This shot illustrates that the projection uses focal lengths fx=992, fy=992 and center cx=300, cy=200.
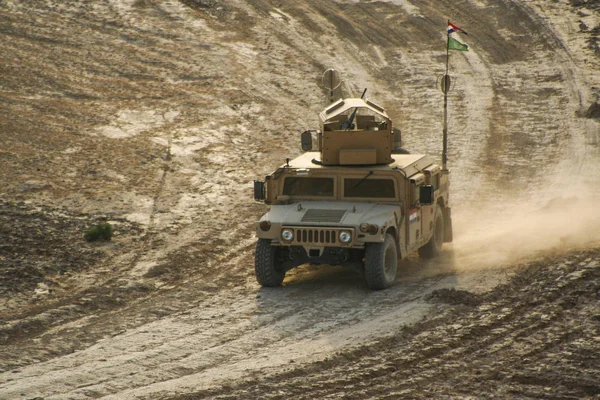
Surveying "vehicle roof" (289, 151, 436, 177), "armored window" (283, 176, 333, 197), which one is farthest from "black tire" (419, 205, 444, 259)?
"armored window" (283, 176, 333, 197)

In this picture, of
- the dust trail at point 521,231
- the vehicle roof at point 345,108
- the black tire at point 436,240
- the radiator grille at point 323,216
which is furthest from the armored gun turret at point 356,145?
the dust trail at point 521,231

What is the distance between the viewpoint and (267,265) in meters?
15.4

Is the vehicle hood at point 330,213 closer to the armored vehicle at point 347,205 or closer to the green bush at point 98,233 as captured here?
the armored vehicle at point 347,205

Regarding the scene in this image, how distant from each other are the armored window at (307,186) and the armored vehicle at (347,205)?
0.05 ft

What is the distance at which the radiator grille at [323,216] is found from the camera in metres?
15.0

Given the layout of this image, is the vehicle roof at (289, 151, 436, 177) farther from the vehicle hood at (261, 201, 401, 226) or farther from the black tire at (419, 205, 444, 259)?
the black tire at (419, 205, 444, 259)

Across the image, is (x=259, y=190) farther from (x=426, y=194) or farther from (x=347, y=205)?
(x=426, y=194)

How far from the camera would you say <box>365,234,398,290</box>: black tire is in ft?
49.0

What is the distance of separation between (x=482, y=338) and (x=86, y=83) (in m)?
18.9

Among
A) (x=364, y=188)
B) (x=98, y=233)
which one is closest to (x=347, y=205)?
(x=364, y=188)

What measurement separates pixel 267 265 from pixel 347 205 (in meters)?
1.58

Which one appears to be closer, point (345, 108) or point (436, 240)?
point (345, 108)

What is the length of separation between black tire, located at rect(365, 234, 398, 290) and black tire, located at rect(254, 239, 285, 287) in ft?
4.87

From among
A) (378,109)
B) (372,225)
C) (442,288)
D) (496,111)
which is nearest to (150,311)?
(372,225)
